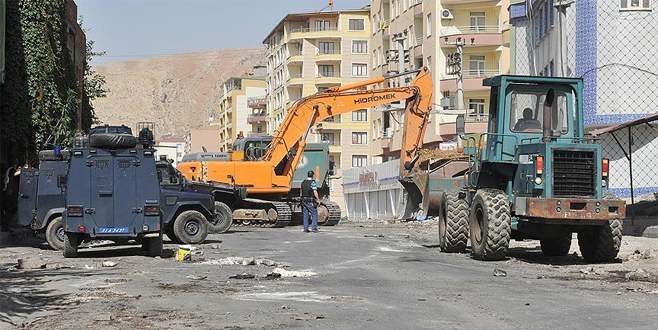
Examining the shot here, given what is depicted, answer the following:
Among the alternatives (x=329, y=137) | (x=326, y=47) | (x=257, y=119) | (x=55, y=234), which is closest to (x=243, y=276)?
(x=55, y=234)

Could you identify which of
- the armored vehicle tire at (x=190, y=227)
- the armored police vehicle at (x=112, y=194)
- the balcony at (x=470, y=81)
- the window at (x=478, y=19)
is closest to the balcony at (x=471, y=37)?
the window at (x=478, y=19)

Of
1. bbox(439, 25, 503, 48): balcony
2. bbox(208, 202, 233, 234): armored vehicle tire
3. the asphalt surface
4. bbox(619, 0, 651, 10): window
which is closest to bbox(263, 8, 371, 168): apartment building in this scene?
bbox(439, 25, 503, 48): balcony

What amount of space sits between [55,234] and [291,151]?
17.2 metres

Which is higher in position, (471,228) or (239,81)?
(239,81)

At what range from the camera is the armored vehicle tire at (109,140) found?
2153cm

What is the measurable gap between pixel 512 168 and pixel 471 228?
1.48m

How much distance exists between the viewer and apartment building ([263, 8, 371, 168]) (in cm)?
11206

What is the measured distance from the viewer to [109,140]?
70.7ft

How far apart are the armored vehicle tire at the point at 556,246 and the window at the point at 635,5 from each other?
56.5 feet

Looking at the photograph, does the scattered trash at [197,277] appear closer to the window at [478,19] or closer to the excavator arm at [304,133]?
the excavator arm at [304,133]

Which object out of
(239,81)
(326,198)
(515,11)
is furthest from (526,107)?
(239,81)

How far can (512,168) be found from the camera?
2025 cm

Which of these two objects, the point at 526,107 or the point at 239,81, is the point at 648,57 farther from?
the point at 239,81

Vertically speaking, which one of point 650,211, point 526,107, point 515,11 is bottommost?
point 650,211
